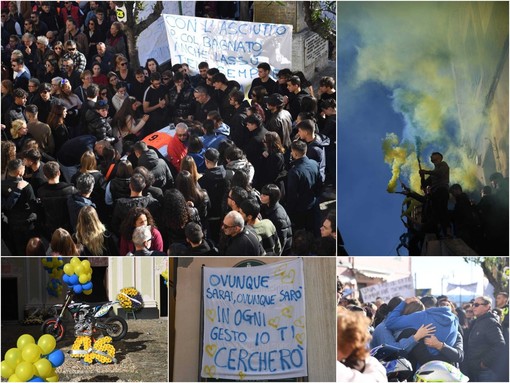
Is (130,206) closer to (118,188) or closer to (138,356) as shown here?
(118,188)

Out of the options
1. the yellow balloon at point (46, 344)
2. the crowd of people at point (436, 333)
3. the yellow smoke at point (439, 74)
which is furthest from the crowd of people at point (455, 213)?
the yellow balloon at point (46, 344)

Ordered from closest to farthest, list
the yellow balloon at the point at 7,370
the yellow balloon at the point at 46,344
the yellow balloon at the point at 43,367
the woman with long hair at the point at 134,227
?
the yellow balloon at the point at 43,367
the yellow balloon at the point at 7,370
the yellow balloon at the point at 46,344
the woman with long hair at the point at 134,227

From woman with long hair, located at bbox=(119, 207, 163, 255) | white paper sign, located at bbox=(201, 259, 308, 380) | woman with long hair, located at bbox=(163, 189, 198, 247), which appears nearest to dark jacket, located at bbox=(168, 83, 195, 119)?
woman with long hair, located at bbox=(163, 189, 198, 247)

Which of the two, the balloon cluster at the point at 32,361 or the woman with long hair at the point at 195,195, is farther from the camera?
the woman with long hair at the point at 195,195

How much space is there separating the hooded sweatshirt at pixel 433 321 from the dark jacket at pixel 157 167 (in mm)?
2155

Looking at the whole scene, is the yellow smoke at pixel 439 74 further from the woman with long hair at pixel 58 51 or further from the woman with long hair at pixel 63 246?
the woman with long hair at pixel 63 246

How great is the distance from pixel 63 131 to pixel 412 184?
2.91 m

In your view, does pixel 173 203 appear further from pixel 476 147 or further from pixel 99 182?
pixel 476 147

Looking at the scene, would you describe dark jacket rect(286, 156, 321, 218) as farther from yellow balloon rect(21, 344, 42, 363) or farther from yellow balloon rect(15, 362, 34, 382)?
yellow balloon rect(15, 362, 34, 382)

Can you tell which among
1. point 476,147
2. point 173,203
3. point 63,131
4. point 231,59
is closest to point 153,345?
point 173,203

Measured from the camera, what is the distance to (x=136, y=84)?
8.69 m

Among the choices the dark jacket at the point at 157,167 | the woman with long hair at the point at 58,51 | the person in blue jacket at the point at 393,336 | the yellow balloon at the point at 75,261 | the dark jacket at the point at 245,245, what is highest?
the woman with long hair at the point at 58,51

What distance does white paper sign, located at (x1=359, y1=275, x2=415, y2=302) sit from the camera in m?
8.75

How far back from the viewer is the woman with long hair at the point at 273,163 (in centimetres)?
868
